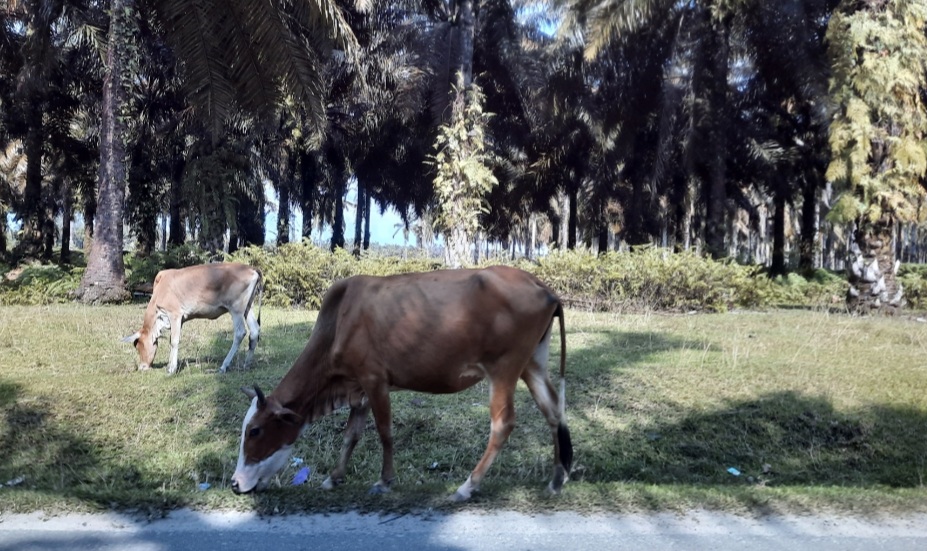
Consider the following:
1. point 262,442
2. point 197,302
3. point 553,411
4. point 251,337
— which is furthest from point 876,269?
point 262,442

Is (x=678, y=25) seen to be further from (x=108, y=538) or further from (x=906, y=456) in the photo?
(x=108, y=538)

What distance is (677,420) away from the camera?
25.9 feet

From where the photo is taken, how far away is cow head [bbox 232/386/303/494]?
5020mm

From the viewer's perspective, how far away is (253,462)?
5.04 m

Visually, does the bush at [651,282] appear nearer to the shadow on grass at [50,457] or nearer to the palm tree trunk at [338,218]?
the shadow on grass at [50,457]

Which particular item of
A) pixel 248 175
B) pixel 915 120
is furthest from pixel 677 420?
pixel 248 175

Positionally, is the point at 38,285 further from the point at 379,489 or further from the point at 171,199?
the point at 379,489

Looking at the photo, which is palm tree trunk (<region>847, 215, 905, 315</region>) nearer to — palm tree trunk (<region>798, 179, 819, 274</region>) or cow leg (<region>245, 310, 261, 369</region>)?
palm tree trunk (<region>798, 179, 819, 274</region>)

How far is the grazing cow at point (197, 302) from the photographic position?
9688mm

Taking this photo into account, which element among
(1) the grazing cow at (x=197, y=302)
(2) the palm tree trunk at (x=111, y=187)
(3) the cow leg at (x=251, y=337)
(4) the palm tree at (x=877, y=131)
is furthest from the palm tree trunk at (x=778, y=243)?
(1) the grazing cow at (x=197, y=302)

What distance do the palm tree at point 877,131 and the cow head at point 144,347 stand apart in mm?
12591

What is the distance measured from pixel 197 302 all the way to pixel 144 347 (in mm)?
831

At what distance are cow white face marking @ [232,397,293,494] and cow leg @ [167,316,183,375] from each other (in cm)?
473

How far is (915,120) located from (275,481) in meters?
14.3
